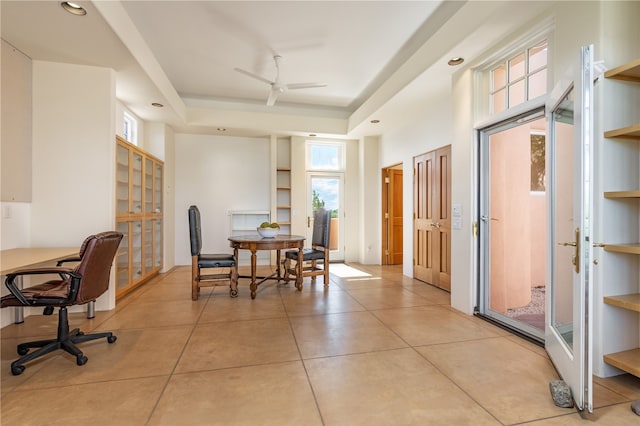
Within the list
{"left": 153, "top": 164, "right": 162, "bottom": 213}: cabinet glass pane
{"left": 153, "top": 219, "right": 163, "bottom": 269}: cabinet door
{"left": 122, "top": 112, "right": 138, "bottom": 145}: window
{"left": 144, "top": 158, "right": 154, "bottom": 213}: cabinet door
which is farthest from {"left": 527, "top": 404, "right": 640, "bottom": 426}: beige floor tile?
{"left": 122, "top": 112, "right": 138, "bottom": 145}: window

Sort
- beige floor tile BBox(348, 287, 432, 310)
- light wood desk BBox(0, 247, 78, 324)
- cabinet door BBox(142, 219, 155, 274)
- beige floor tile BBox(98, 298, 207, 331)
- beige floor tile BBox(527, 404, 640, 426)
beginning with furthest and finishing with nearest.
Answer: cabinet door BBox(142, 219, 155, 274) < beige floor tile BBox(348, 287, 432, 310) < beige floor tile BBox(98, 298, 207, 331) < light wood desk BBox(0, 247, 78, 324) < beige floor tile BBox(527, 404, 640, 426)

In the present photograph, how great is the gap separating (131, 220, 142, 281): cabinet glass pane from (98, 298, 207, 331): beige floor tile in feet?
2.43

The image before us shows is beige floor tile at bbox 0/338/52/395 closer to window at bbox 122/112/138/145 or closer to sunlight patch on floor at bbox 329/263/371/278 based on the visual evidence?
window at bbox 122/112/138/145

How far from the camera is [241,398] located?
1.80 m

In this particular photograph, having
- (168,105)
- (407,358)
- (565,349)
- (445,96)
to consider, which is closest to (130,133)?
(168,105)

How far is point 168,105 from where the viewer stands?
4750 millimetres

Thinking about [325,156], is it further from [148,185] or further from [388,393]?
[388,393]

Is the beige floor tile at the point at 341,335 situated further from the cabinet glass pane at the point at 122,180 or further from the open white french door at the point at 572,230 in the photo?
the cabinet glass pane at the point at 122,180

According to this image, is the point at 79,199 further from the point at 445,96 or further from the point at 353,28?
the point at 445,96

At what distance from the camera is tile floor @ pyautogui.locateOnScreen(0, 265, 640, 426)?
166 centimetres

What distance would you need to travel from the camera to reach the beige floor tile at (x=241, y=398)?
5.31 feet

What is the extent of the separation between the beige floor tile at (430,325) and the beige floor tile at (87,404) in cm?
193

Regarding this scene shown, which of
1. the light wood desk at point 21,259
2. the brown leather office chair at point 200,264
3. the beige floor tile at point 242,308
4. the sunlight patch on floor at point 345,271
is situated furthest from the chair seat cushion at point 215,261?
the sunlight patch on floor at point 345,271

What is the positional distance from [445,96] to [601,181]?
2686mm
